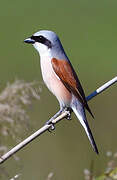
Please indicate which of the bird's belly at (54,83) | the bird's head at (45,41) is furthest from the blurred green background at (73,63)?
the bird's head at (45,41)

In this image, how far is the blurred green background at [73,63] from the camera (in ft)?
23.0

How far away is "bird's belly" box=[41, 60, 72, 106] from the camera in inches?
185

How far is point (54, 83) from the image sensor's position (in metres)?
4.70

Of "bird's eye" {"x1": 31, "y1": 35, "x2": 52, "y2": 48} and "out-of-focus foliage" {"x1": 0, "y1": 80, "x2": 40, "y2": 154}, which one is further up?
"bird's eye" {"x1": 31, "y1": 35, "x2": 52, "y2": 48}

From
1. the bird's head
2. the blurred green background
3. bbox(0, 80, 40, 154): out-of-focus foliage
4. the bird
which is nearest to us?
bbox(0, 80, 40, 154): out-of-focus foliage

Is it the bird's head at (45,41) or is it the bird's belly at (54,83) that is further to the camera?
the bird's belly at (54,83)

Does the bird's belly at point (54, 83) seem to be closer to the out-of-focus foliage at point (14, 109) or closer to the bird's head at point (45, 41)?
the bird's head at point (45, 41)

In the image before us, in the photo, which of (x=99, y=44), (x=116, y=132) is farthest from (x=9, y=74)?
(x=99, y=44)

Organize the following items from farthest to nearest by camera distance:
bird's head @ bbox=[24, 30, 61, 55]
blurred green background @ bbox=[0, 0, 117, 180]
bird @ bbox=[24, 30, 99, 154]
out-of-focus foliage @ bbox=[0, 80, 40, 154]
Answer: blurred green background @ bbox=[0, 0, 117, 180] < bird @ bbox=[24, 30, 99, 154] < bird's head @ bbox=[24, 30, 61, 55] < out-of-focus foliage @ bbox=[0, 80, 40, 154]

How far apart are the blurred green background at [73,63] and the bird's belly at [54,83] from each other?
0.28 m

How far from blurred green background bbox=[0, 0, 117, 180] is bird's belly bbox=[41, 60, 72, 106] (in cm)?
28

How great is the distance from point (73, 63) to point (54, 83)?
21.4ft

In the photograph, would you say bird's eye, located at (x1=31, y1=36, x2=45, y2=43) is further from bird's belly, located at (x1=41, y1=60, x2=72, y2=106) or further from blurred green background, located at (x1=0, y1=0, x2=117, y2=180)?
blurred green background, located at (x1=0, y1=0, x2=117, y2=180)

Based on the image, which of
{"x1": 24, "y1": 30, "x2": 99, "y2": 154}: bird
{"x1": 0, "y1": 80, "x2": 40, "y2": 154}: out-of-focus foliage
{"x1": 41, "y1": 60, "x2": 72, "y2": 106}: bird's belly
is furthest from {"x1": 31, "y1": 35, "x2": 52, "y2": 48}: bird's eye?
{"x1": 0, "y1": 80, "x2": 40, "y2": 154}: out-of-focus foliage
